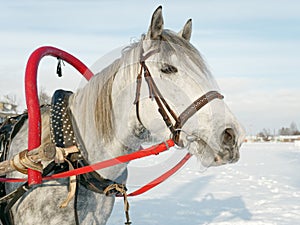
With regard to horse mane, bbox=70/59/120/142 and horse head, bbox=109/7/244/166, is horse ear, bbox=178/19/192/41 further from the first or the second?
horse mane, bbox=70/59/120/142

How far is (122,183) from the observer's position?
9.75 feet

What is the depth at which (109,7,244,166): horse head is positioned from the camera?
2.08m

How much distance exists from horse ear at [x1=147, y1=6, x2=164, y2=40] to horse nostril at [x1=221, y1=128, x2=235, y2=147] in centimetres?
68

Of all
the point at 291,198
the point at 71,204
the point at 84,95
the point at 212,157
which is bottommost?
the point at 291,198

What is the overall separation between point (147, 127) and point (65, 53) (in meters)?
1.25

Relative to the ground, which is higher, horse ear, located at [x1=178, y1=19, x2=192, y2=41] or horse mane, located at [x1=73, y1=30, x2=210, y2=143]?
horse ear, located at [x1=178, y1=19, x2=192, y2=41]

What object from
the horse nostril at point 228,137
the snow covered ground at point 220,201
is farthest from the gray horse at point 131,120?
the snow covered ground at point 220,201

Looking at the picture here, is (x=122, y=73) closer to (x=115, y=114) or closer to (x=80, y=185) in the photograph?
(x=115, y=114)

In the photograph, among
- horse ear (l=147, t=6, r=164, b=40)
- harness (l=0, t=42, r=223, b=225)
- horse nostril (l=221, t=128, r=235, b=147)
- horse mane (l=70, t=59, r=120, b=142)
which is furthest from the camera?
horse mane (l=70, t=59, r=120, b=142)

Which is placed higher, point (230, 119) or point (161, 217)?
point (230, 119)

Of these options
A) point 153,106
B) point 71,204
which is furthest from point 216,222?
point 153,106

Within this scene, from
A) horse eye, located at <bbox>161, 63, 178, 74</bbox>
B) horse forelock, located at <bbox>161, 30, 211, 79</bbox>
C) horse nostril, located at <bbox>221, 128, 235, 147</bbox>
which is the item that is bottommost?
horse nostril, located at <bbox>221, 128, 235, 147</bbox>

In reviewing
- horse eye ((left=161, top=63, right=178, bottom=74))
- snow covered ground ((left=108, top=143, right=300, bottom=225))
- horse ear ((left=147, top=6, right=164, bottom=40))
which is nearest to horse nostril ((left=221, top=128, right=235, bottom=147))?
horse eye ((left=161, top=63, right=178, bottom=74))

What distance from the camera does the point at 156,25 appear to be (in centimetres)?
226
